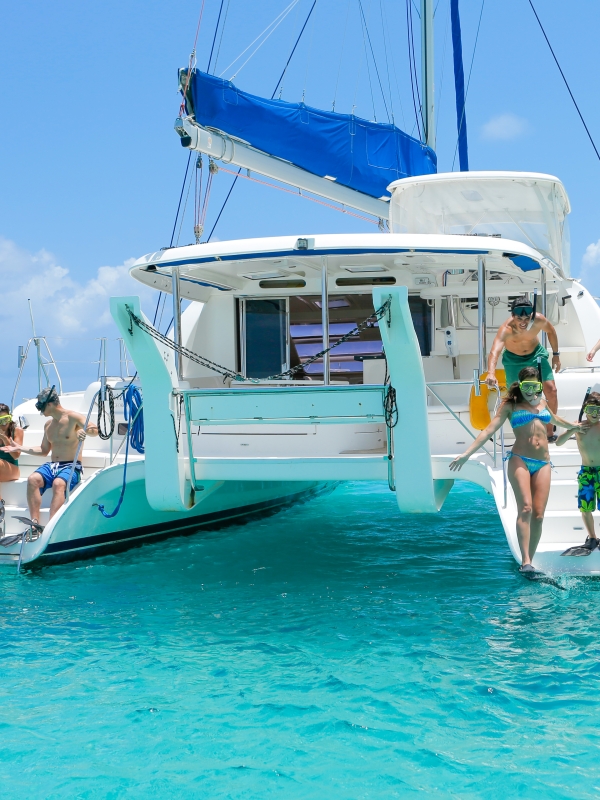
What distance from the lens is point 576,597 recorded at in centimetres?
605

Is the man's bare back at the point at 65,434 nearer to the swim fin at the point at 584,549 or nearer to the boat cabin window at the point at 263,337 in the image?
the boat cabin window at the point at 263,337

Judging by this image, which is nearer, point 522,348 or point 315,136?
point 522,348

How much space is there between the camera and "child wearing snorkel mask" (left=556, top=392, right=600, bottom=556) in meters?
6.11

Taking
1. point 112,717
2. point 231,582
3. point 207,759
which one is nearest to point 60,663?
point 112,717

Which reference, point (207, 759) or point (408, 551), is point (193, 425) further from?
point (207, 759)

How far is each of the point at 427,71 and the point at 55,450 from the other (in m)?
8.40

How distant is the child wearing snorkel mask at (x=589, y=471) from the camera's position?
611 centimetres

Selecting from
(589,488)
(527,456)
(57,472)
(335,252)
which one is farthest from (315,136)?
(589,488)

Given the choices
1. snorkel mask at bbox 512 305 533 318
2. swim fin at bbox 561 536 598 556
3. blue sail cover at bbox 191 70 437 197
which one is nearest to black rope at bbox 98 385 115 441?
blue sail cover at bbox 191 70 437 197

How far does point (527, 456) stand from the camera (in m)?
6.11

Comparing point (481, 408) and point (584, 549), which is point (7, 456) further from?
point (584, 549)

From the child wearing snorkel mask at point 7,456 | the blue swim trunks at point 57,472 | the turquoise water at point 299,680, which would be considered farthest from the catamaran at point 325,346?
the turquoise water at point 299,680

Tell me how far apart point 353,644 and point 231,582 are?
2.04 metres

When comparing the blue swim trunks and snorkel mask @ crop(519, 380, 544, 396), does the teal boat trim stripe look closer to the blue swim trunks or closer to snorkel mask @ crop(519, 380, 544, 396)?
snorkel mask @ crop(519, 380, 544, 396)
